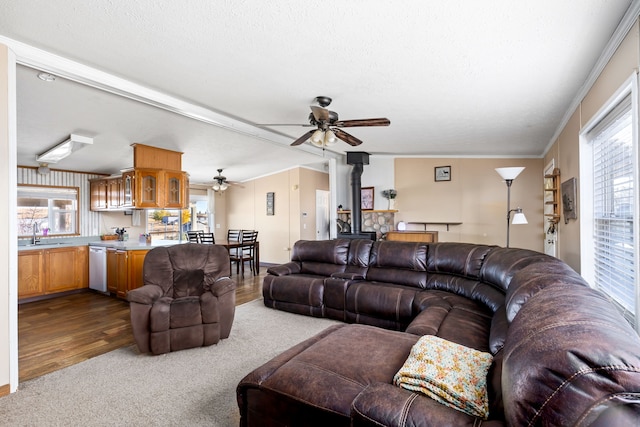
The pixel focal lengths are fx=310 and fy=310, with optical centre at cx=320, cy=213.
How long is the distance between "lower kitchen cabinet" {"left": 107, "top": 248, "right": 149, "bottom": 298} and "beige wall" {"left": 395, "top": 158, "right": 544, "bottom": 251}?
185 inches

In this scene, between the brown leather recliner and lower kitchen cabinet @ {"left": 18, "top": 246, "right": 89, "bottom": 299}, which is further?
lower kitchen cabinet @ {"left": 18, "top": 246, "right": 89, "bottom": 299}

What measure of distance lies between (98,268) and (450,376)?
572 centimetres

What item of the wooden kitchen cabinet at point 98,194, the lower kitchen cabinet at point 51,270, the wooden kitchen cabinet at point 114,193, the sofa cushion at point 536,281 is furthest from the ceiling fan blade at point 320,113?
the lower kitchen cabinet at point 51,270

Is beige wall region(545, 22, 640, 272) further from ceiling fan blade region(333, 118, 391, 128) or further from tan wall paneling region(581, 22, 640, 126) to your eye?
ceiling fan blade region(333, 118, 391, 128)

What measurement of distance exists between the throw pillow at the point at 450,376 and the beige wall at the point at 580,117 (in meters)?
1.81

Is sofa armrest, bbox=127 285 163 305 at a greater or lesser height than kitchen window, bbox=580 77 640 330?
lesser

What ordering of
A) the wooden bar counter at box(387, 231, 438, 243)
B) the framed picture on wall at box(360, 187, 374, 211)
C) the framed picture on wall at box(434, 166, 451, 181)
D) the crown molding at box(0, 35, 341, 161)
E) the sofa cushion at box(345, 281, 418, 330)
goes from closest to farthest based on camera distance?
the crown molding at box(0, 35, 341, 161)
the sofa cushion at box(345, 281, 418, 330)
the wooden bar counter at box(387, 231, 438, 243)
the framed picture on wall at box(434, 166, 451, 181)
the framed picture on wall at box(360, 187, 374, 211)

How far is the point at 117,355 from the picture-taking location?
2793 mm

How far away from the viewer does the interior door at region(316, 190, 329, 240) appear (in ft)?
27.5

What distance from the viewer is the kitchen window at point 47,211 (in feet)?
17.1

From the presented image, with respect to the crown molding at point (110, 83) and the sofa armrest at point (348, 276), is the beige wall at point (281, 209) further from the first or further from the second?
the sofa armrest at point (348, 276)

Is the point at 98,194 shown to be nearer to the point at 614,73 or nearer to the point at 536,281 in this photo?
the point at 536,281

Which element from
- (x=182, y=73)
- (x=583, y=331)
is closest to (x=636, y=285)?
(x=583, y=331)

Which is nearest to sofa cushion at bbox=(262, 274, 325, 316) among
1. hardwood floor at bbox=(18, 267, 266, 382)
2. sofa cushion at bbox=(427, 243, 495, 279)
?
hardwood floor at bbox=(18, 267, 266, 382)
